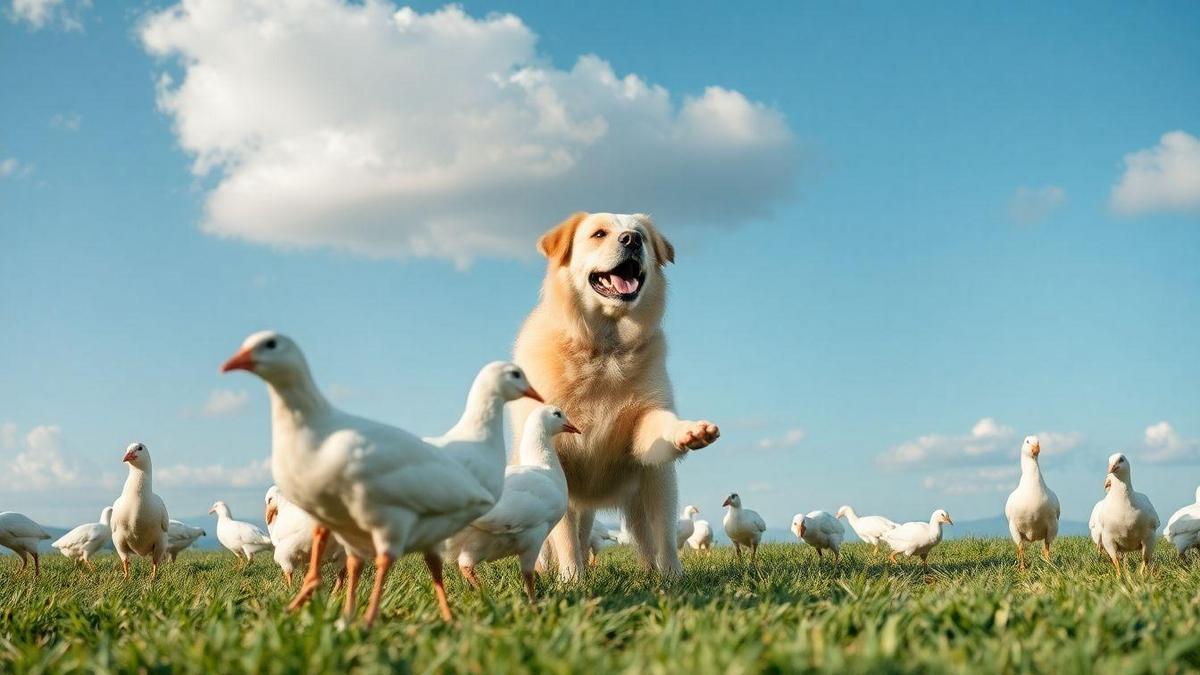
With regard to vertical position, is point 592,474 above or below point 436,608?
above

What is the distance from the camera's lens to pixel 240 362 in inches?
140

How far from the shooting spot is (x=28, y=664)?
3551 millimetres

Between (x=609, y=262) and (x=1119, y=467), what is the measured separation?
5.59m

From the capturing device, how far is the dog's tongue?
6941 millimetres

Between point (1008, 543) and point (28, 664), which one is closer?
point (28, 664)

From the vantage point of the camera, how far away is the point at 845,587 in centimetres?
524

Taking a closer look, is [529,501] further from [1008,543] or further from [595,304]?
[1008,543]

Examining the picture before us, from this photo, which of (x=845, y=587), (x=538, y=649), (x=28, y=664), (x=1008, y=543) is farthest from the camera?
(x=1008, y=543)

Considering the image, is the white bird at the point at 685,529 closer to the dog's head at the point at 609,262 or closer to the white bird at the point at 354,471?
the dog's head at the point at 609,262

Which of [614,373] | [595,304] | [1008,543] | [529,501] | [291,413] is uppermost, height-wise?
[595,304]

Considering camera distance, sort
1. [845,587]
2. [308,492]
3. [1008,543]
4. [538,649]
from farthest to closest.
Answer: [1008,543] < [845,587] < [308,492] < [538,649]

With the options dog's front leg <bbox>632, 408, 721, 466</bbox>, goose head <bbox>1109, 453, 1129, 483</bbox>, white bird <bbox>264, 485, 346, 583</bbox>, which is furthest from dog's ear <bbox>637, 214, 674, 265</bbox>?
goose head <bbox>1109, 453, 1129, 483</bbox>

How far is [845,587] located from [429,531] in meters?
2.42

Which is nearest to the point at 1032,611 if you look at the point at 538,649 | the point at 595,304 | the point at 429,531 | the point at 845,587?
the point at 845,587
